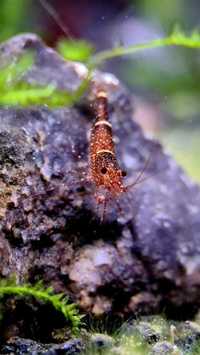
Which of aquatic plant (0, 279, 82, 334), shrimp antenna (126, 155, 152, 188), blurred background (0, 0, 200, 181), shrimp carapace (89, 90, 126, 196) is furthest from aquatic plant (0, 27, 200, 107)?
blurred background (0, 0, 200, 181)

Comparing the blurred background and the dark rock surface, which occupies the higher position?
the blurred background

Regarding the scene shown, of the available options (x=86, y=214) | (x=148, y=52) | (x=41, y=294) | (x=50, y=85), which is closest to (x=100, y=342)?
(x=41, y=294)

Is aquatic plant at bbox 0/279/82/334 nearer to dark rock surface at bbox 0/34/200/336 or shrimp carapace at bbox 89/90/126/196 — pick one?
dark rock surface at bbox 0/34/200/336

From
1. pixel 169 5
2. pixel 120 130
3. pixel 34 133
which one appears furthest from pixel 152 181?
pixel 169 5

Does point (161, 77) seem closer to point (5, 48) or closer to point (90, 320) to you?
point (5, 48)

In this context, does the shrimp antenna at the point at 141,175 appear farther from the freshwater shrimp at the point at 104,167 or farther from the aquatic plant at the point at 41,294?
the aquatic plant at the point at 41,294
